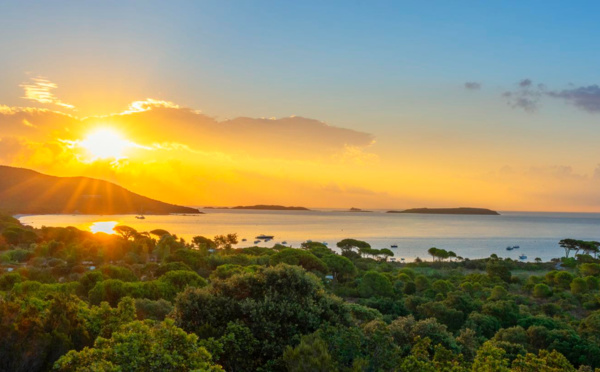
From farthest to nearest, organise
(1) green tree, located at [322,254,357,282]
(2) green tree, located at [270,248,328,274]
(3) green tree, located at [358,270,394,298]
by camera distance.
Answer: (1) green tree, located at [322,254,357,282]
(2) green tree, located at [270,248,328,274]
(3) green tree, located at [358,270,394,298]

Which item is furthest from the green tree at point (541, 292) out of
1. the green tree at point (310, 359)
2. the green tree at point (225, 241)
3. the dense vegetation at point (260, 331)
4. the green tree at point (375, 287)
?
the green tree at point (225, 241)

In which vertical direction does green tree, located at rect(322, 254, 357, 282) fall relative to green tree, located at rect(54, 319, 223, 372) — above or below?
below

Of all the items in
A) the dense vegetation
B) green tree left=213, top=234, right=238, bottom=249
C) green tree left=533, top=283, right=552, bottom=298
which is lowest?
green tree left=533, top=283, right=552, bottom=298

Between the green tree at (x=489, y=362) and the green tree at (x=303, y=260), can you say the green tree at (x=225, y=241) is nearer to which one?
the green tree at (x=303, y=260)

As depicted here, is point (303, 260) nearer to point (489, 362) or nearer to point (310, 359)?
point (310, 359)

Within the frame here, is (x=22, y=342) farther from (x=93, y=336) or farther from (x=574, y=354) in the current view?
(x=574, y=354)

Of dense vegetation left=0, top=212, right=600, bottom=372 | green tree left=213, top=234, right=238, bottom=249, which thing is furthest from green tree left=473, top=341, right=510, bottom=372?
green tree left=213, top=234, right=238, bottom=249

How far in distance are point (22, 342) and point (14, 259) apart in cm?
3464

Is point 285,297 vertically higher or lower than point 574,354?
higher

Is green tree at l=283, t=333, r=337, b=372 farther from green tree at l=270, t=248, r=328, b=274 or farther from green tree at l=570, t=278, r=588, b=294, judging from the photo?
green tree at l=570, t=278, r=588, b=294

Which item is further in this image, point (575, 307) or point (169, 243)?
point (169, 243)

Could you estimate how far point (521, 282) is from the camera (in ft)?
126

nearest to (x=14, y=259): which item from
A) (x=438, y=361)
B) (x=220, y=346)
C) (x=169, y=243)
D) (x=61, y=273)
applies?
(x=61, y=273)

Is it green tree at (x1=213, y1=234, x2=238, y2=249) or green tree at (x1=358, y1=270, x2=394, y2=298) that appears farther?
green tree at (x1=213, y1=234, x2=238, y2=249)
